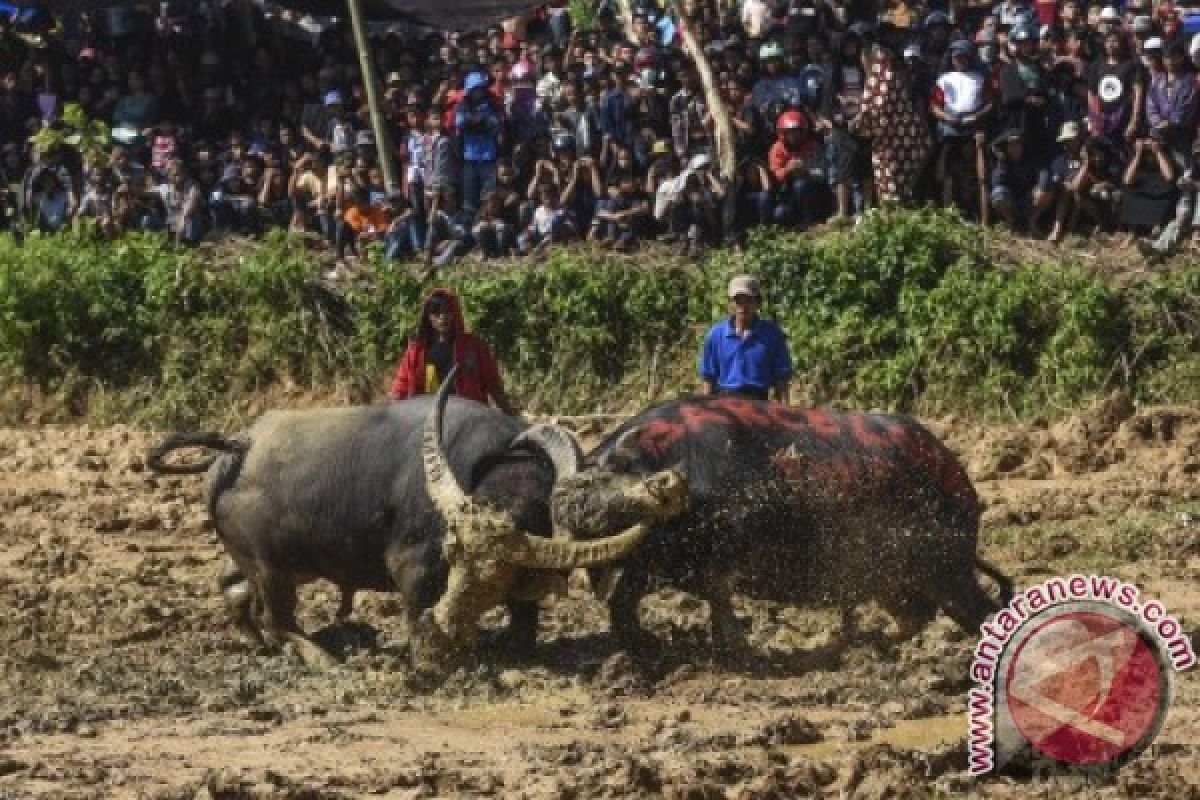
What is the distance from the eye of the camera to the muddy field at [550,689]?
8.29 m

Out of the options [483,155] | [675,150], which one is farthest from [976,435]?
[483,155]

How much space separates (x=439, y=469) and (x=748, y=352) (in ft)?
9.46

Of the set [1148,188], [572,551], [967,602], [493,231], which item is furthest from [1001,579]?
[493,231]

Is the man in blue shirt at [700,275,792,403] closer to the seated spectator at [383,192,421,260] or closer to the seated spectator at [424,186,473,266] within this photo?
the seated spectator at [424,186,473,266]

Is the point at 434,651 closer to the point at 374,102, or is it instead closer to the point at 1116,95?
the point at 1116,95

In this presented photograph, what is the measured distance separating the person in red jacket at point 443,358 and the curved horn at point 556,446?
6.15 ft

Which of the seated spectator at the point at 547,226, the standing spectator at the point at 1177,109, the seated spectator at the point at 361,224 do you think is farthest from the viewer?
the seated spectator at the point at 361,224

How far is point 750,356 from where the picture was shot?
12.9 m

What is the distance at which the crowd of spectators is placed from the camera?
703 inches

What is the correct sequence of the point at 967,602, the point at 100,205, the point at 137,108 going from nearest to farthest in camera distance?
the point at 967,602 < the point at 100,205 < the point at 137,108

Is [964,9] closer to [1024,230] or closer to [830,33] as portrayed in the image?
[830,33]

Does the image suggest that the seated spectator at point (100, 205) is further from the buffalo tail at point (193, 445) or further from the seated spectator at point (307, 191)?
the buffalo tail at point (193, 445)

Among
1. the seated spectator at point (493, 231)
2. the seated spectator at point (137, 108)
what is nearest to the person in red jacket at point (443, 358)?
the seated spectator at point (493, 231)

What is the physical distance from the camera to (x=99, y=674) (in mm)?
11016
